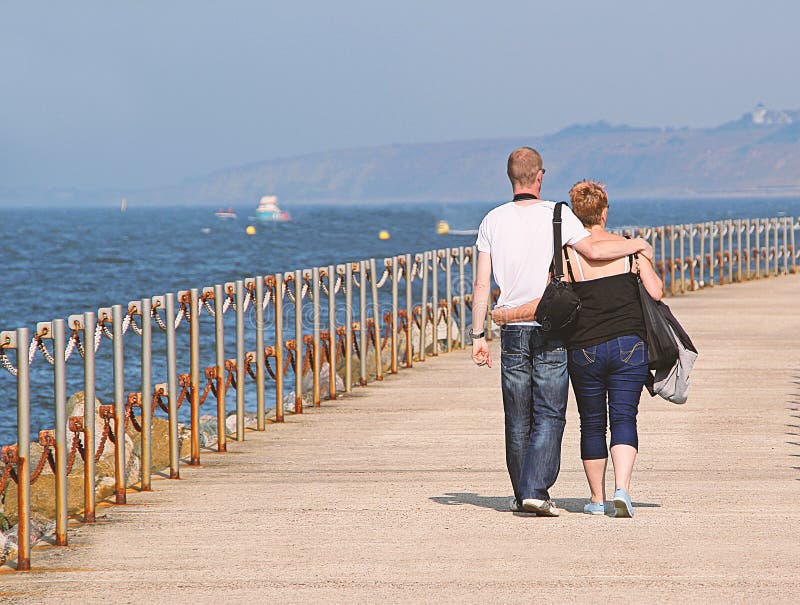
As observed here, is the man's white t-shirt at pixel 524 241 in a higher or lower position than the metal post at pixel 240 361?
higher

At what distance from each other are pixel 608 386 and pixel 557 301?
0.62 metres

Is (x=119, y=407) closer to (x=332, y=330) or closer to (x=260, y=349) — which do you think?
(x=260, y=349)

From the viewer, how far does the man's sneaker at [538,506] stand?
7523 millimetres

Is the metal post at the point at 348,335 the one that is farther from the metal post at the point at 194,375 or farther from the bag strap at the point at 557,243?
the bag strap at the point at 557,243

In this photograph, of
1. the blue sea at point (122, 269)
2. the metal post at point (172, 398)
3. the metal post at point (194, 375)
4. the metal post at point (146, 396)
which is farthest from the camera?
the blue sea at point (122, 269)

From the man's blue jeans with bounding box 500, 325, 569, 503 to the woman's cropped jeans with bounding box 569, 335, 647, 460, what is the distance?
10 centimetres

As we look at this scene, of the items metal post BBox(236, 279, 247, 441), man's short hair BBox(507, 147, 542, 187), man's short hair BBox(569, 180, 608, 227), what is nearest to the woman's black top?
man's short hair BBox(569, 180, 608, 227)

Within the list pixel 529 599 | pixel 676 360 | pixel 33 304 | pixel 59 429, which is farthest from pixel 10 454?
pixel 33 304

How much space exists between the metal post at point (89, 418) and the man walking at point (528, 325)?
6.50ft

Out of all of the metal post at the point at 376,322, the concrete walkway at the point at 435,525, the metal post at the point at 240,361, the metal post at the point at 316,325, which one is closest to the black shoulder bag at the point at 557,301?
the concrete walkway at the point at 435,525

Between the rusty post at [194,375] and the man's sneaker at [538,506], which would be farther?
the rusty post at [194,375]

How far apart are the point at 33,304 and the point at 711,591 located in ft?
158

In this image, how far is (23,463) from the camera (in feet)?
22.2

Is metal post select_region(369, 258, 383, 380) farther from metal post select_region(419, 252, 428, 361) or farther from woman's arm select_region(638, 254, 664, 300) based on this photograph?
woman's arm select_region(638, 254, 664, 300)
